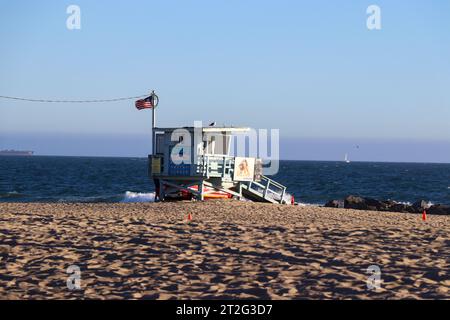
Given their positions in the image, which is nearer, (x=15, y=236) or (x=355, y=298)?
(x=355, y=298)

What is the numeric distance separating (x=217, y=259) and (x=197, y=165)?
48.6 ft

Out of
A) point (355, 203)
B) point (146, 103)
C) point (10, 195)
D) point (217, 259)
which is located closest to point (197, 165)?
point (146, 103)

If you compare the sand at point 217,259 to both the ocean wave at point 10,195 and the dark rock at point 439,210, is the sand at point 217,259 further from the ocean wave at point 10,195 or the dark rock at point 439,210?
the ocean wave at point 10,195

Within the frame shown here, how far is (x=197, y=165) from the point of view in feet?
88.9

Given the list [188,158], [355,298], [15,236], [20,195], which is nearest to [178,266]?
[355,298]

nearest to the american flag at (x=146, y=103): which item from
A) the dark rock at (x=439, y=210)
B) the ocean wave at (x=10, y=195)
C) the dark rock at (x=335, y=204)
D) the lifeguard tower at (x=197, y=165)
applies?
the lifeguard tower at (x=197, y=165)

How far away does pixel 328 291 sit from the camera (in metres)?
10.1

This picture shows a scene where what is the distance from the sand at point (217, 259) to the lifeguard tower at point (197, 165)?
9.54 meters

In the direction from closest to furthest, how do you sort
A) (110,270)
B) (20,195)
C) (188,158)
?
(110,270)
(188,158)
(20,195)

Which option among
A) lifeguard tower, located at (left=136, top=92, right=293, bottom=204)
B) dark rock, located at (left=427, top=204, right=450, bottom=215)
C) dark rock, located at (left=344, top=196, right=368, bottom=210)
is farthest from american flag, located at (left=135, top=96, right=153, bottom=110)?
dark rock, located at (left=427, top=204, right=450, bottom=215)

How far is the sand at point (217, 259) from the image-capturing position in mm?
10242

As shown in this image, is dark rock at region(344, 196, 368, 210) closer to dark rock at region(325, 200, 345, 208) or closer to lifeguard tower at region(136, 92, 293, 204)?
dark rock at region(325, 200, 345, 208)
